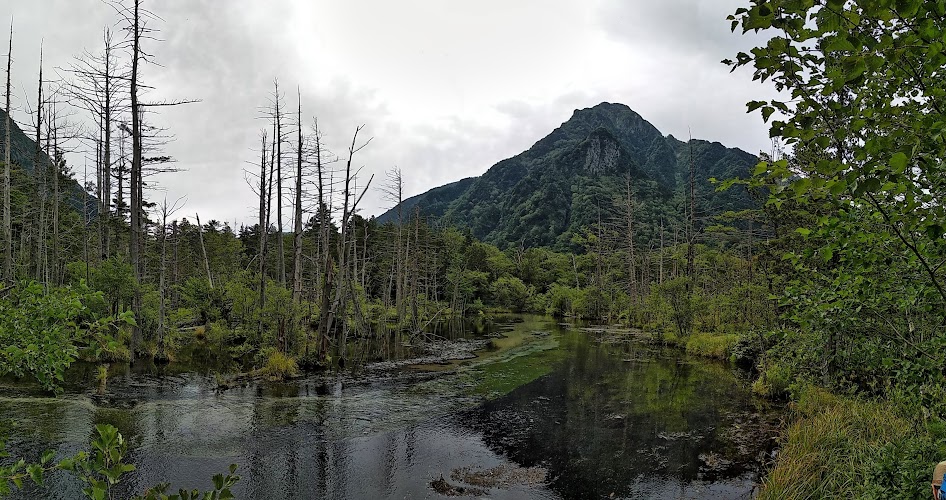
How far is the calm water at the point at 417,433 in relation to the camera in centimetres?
926

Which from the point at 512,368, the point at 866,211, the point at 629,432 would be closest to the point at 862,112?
the point at 866,211

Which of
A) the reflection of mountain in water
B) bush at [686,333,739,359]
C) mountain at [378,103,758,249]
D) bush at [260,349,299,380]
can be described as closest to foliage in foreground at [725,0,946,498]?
the reflection of mountain in water

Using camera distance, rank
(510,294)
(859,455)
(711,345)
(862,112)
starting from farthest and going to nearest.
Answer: (510,294), (711,345), (859,455), (862,112)

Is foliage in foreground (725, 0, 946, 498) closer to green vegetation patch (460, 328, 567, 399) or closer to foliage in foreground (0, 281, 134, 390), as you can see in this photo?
foliage in foreground (0, 281, 134, 390)

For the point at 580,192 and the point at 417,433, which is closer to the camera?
the point at 417,433

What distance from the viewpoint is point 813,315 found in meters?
4.86

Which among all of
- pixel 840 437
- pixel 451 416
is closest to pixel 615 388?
pixel 451 416

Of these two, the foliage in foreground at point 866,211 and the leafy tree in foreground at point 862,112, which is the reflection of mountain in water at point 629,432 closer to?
the foliage in foreground at point 866,211

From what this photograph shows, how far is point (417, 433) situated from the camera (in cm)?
1202

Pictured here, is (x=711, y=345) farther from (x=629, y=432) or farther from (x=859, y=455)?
(x=859, y=455)

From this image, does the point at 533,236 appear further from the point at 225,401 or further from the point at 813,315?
the point at 813,315

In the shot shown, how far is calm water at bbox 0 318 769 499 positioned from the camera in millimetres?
9258

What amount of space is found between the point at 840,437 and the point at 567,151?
16400 cm

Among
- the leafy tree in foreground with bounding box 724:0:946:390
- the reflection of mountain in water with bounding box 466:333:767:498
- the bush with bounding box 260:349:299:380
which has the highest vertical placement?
the leafy tree in foreground with bounding box 724:0:946:390
